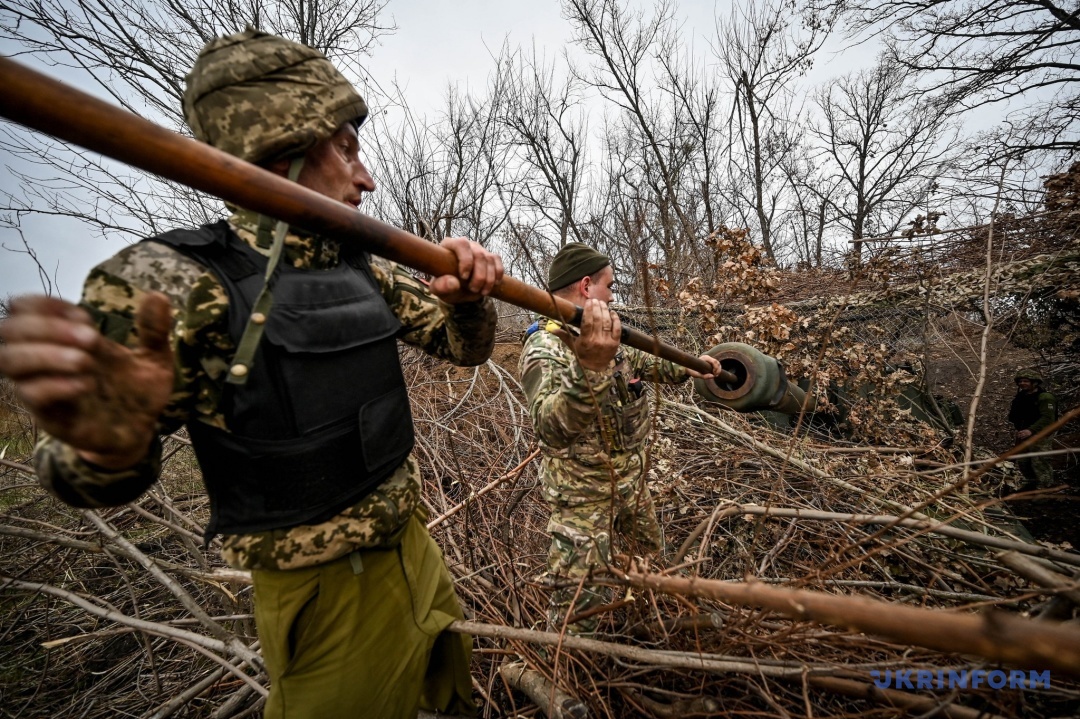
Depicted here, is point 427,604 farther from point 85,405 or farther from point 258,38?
point 258,38

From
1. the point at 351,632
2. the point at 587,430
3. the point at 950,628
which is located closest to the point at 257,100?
the point at 351,632

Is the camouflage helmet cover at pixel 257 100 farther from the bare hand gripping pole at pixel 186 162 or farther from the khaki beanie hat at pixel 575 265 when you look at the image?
the khaki beanie hat at pixel 575 265

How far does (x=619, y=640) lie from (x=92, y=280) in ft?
7.83

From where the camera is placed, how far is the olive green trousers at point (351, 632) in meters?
1.26

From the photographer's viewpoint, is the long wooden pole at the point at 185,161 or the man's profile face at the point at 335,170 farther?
the man's profile face at the point at 335,170

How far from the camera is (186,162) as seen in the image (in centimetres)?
89

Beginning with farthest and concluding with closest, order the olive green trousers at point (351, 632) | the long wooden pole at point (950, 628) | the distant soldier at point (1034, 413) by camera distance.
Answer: the distant soldier at point (1034, 413) < the olive green trousers at point (351, 632) < the long wooden pole at point (950, 628)

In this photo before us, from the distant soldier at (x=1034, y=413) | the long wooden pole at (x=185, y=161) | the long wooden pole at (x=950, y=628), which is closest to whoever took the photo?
the long wooden pole at (x=950, y=628)

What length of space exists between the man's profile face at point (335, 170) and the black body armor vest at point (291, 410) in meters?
0.28

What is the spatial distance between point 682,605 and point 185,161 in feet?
7.39

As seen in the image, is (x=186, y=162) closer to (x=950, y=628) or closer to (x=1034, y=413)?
(x=950, y=628)

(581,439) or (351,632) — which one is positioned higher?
(581,439)

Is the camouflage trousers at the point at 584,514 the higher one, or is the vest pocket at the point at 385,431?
the vest pocket at the point at 385,431
